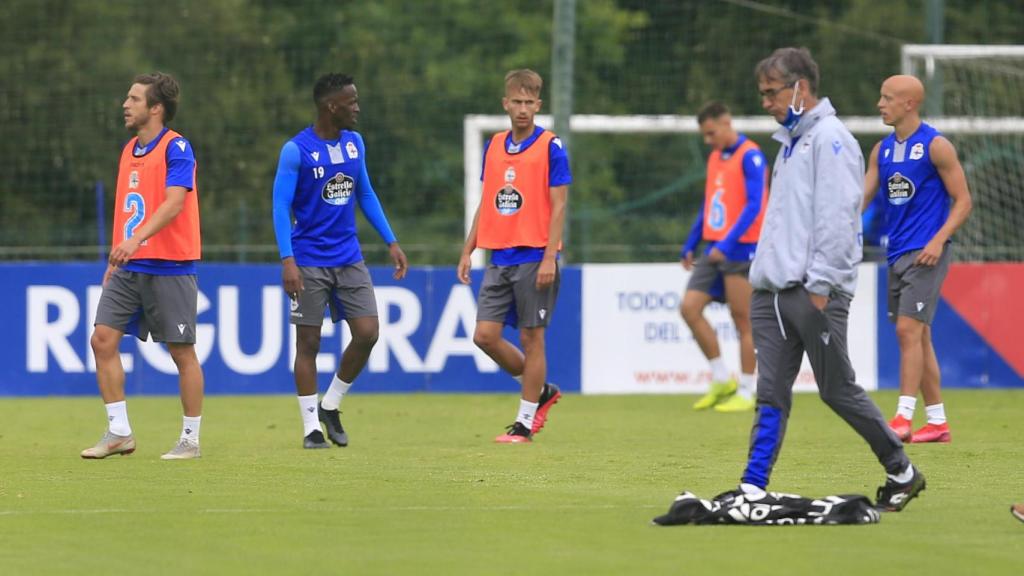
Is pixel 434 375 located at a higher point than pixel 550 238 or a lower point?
lower

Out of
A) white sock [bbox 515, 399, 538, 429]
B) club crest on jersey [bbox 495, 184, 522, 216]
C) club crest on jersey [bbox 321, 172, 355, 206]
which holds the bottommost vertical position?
white sock [bbox 515, 399, 538, 429]

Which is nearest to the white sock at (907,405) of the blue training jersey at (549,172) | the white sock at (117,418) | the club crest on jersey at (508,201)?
the blue training jersey at (549,172)

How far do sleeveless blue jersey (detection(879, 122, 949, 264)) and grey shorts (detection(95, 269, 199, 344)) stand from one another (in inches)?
155

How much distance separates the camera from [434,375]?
614 inches

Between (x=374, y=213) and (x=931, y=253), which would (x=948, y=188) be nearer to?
(x=931, y=253)

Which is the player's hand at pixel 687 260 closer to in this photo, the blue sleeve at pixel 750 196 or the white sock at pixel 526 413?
the blue sleeve at pixel 750 196

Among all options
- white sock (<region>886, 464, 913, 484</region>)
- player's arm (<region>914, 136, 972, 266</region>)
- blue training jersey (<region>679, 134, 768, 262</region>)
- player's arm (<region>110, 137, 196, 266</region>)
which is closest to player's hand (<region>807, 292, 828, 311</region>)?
white sock (<region>886, 464, 913, 484</region>)

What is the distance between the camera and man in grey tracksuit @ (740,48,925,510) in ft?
23.2

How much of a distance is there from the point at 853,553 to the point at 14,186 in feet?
52.8

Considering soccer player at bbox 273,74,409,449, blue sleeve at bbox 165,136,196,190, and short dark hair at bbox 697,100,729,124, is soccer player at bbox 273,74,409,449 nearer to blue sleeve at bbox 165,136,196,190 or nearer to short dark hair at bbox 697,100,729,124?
blue sleeve at bbox 165,136,196,190

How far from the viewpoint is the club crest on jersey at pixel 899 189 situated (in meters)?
10.6

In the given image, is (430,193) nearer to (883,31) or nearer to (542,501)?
(883,31)

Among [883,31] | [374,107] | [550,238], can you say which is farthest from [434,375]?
[883,31]

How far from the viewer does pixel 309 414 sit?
10555 millimetres
